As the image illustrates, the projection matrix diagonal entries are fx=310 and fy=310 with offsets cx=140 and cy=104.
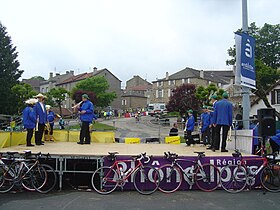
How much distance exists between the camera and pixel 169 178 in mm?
7508

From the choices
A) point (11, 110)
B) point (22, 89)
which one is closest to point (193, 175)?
point (22, 89)

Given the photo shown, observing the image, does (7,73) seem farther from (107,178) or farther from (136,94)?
(136,94)

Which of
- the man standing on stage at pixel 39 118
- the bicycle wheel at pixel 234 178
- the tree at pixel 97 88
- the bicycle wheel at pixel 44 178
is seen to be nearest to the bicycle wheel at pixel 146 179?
the bicycle wheel at pixel 234 178

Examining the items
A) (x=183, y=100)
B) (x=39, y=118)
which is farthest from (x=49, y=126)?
(x=183, y=100)

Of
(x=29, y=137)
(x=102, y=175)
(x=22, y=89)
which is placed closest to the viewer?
(x=102, y=175)

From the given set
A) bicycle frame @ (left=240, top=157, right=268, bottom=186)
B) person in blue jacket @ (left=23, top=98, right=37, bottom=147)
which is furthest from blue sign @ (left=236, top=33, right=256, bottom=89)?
person in blue jacket @ (left=23, top=98, right=37, bottom=147)

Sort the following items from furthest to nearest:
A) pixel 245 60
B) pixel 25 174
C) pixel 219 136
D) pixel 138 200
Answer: pixel 245 60 → pixel 219 136 → pixel 25 174 → pixel 138 200

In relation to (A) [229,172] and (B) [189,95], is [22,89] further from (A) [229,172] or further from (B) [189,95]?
(A) [229,172]

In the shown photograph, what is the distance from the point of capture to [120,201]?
6621mm

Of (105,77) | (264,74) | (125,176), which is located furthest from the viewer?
(105,77)

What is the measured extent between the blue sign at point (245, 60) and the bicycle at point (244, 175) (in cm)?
285

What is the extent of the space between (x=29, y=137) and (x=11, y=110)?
33.8 meters

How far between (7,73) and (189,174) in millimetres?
41130

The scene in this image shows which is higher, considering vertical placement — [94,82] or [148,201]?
[94,82]
